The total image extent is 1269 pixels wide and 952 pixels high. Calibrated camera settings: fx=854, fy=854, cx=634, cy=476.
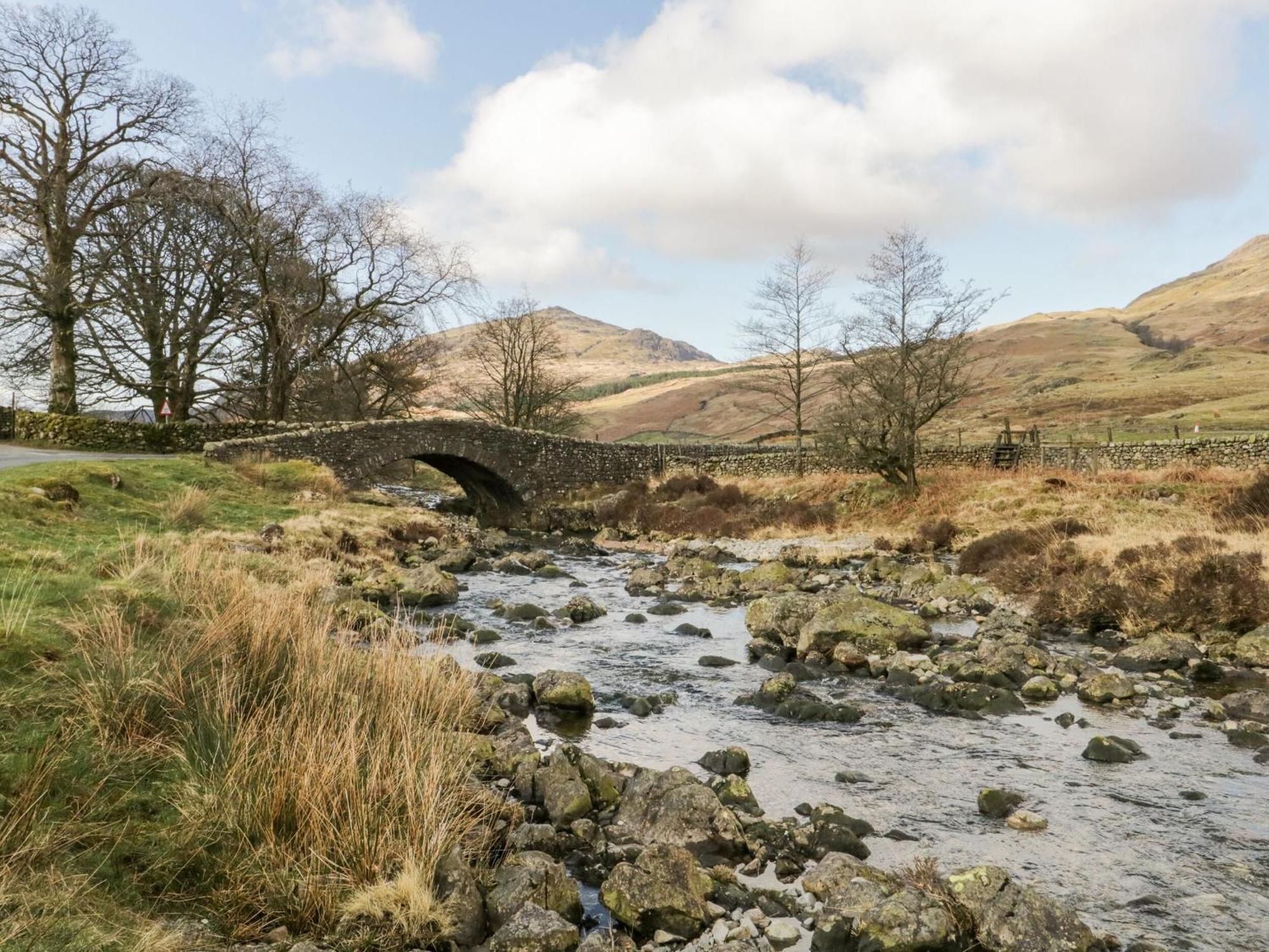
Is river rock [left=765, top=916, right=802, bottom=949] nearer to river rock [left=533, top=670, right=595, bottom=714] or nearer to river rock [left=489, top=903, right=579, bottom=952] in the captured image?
river rock [left=489, top=903, right=579, bottom=952]

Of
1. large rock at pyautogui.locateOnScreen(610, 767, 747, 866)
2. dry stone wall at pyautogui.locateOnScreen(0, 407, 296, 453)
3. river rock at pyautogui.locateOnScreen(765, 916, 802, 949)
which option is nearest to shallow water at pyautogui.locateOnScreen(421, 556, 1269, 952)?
large rock at pyautogui.locateOnScreen(610, 767, 747, 866)

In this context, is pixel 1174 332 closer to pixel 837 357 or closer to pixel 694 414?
pixel 694 414

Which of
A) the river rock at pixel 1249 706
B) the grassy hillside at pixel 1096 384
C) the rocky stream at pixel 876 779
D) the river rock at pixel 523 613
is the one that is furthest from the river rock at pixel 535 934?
the grassy hillside at pixel 1096 384

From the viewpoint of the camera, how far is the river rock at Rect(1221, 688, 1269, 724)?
962cm

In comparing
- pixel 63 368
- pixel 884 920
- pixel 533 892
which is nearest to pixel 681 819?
pixel 533 892

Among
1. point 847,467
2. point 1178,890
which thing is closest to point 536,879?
point 1178,890

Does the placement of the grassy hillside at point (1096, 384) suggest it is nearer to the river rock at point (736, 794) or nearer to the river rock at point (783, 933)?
the river rock at point (736, 794)

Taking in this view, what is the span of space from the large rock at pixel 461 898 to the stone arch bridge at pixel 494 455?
21.5m

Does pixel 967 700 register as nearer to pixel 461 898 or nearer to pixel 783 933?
pixel 783 933

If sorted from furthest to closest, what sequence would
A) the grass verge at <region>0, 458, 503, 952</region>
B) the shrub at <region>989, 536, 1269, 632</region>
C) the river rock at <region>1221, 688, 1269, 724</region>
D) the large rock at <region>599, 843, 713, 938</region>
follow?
the shrub at <region>989, 536, 1269, 632</region>, the river rock at <region>1221, 688, 1269, 724</region>, the large rock at <region>599, 843, 713, 938</region>, the grass verge at <region>0, 458, 503, 952</region>

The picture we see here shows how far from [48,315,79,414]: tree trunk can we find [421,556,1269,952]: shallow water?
79.7 ft

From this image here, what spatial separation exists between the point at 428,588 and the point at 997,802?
11410mm

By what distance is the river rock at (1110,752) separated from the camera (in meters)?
8.45

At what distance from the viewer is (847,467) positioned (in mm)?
32500
